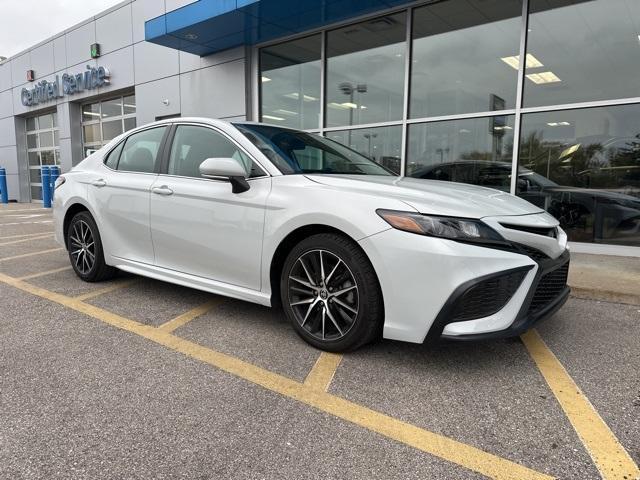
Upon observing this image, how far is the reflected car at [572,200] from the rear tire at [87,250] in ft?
18.6

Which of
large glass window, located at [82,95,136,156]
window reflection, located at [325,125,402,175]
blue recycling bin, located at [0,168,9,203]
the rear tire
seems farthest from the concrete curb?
blue recycling bin, located at [0,168,9,203]

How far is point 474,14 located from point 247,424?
7.53 metres

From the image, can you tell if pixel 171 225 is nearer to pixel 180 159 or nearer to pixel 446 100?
pixel 180 159

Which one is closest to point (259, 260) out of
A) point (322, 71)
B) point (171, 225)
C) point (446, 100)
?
point (171, 225)

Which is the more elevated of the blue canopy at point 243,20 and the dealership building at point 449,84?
the blue canopy at point 243,20

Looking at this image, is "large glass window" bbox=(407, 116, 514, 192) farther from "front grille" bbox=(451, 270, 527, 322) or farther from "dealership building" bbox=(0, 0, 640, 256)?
"front grille" bbox=(451, 270, 527, 322)

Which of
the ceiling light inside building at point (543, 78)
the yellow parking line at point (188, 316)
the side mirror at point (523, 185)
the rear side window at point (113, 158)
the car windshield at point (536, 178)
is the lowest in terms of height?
the yellow parking line at point (188, 316)

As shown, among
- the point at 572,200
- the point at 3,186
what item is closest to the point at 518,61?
the point at 572,200

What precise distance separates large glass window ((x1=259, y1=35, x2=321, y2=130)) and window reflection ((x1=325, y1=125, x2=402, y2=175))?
1.10 metres

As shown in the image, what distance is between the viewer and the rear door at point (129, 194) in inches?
149

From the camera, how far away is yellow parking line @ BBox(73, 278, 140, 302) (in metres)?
4.03

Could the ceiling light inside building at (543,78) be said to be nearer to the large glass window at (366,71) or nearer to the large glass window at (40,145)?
the large glass window at (366,71)

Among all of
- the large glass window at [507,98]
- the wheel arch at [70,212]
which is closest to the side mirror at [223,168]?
the wheel arch at [70,212]

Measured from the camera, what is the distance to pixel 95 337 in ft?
10.2
